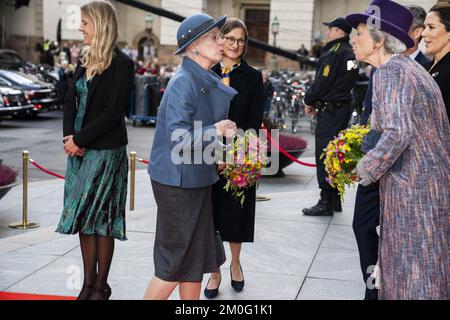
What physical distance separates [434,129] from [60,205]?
6098 millimetres

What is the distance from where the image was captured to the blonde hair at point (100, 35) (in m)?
4.64

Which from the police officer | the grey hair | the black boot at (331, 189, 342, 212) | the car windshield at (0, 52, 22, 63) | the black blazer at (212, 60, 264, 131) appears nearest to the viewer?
the grey hair

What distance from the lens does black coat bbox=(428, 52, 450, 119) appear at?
4.67 metres

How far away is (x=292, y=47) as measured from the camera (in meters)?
42.7

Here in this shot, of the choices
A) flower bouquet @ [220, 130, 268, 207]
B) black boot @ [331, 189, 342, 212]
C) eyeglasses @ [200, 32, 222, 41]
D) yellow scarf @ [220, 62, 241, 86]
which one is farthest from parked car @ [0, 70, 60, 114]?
eyeglasses @ [200, 32, 222, 41]

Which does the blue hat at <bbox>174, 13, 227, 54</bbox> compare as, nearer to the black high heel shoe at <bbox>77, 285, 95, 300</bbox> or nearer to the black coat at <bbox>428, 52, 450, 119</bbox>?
the black coat at <bbox>428, 52, 450, 119</bbox>

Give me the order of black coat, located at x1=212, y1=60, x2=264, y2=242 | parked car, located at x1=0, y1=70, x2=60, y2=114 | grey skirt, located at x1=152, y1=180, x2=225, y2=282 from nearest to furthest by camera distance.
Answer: grey skirt, located at x1=152, y1=180, x2=225, y2=282
black coat, located at x1=212, y1=60, x2=264, y2=242
parked car, located at x1=0, y1=70, x2=60, y2=114

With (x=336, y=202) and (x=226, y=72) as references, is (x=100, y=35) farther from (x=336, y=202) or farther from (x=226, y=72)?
(x=336, y=202)

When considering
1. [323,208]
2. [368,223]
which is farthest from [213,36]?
[323,208]

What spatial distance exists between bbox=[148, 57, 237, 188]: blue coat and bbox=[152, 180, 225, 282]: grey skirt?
0.25 feet

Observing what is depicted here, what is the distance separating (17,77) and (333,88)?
48.2 feet

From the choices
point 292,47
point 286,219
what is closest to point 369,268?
point 286,219

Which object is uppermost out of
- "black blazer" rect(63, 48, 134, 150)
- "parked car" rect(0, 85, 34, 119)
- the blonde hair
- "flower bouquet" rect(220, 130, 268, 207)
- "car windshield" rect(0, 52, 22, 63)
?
the blonde hair
